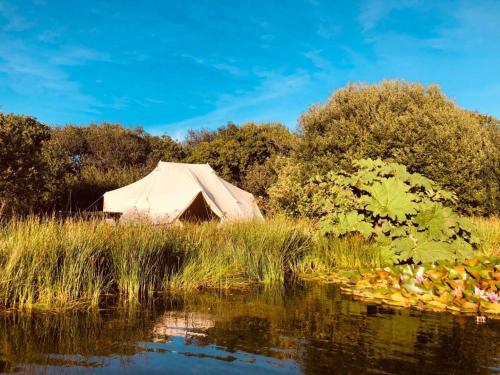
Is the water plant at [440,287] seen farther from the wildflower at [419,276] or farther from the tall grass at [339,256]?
the tall grass at [339,256]

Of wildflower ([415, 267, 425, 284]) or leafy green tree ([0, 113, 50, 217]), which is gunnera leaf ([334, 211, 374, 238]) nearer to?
wildflower ([415, 267, 425, 284])

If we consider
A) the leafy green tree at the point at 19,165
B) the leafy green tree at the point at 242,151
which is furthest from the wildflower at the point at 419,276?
the leafy green tree at the point at 242,151

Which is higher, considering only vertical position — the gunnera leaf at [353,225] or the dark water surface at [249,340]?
the gunnera leaf at [353,225]

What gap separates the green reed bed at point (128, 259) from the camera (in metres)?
5.87

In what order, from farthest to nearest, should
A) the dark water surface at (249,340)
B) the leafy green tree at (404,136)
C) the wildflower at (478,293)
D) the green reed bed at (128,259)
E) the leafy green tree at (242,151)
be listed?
the leafy green tree at (242,151)
the leafy green tree at (404,136)
the wildflower at (478,293)
the green reed bed at (128,259)
the dark water surface at (249,340)

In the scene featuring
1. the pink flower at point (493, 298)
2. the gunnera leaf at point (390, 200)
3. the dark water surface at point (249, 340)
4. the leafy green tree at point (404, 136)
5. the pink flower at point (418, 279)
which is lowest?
the dark water surface at point (249, 340)

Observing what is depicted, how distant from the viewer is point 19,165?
1692cm

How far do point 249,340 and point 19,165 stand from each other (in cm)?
1532

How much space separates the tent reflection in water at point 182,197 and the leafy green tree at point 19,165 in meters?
2.90

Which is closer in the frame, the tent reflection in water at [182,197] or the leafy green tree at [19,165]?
the leafy green tree at [19,165]

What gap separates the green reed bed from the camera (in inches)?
231

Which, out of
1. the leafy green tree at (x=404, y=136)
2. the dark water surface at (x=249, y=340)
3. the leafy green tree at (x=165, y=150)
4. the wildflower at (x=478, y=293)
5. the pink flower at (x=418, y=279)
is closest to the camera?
the dark water surface at (x=249, y=340)

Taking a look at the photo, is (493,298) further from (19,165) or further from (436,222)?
(19,165)

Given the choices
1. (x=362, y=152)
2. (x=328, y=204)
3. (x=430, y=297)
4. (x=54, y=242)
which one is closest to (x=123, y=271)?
(x=54, y=242)
